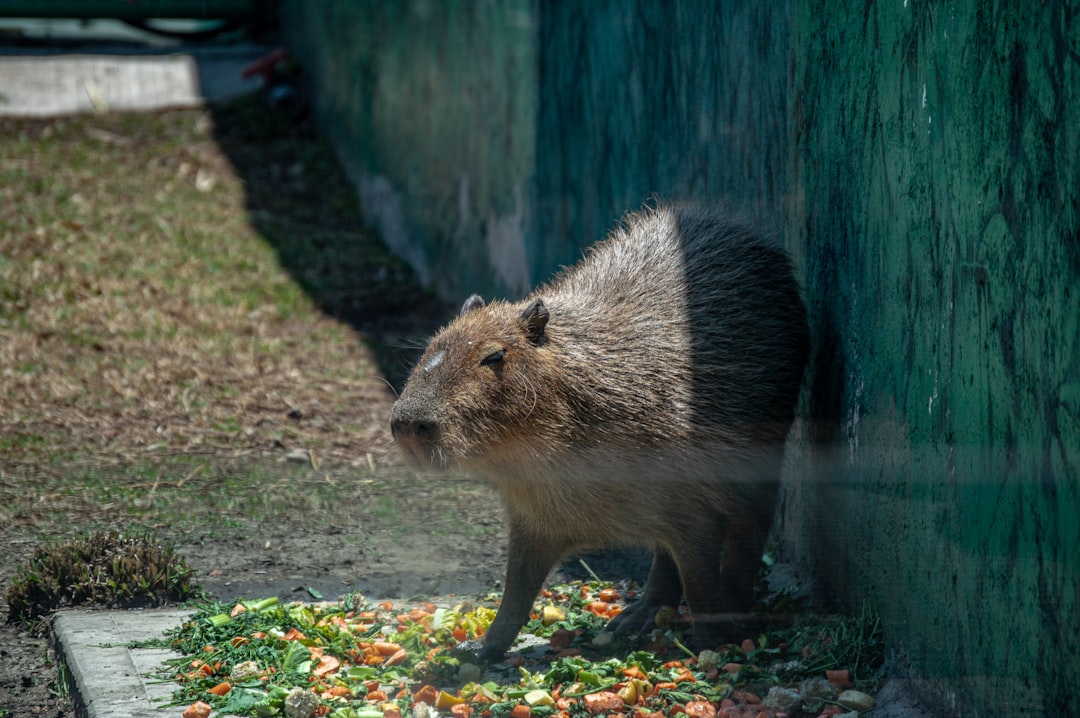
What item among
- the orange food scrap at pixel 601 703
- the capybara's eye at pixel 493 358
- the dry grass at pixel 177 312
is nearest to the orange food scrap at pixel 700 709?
the orange food scrap at pixel 601 703

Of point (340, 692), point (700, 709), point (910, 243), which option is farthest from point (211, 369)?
point (910, 243)

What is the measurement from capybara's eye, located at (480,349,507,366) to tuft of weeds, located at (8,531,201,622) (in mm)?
1433

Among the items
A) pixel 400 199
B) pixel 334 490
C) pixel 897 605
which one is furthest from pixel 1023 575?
pixel 400 199

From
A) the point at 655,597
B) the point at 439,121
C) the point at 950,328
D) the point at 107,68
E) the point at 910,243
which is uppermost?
the point at 107,68

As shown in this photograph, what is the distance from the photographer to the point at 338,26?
410 inches

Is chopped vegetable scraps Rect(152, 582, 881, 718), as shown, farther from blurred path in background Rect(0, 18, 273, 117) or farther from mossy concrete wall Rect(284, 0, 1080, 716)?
blurred path in background Rect(0, 18, 273, 117)

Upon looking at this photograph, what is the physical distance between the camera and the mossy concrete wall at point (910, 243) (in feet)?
8.36

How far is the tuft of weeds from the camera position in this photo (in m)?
4.21

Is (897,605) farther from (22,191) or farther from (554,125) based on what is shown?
(22,191)

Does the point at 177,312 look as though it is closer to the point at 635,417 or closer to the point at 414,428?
the point at 414,428

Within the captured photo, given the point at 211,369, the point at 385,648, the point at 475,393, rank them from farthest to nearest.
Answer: the point at 211,369, the point at 385,648, the point at 475,393

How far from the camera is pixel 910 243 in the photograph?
3.29 metres

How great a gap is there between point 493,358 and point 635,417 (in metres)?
0.49

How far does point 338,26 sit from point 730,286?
725 centimetres
